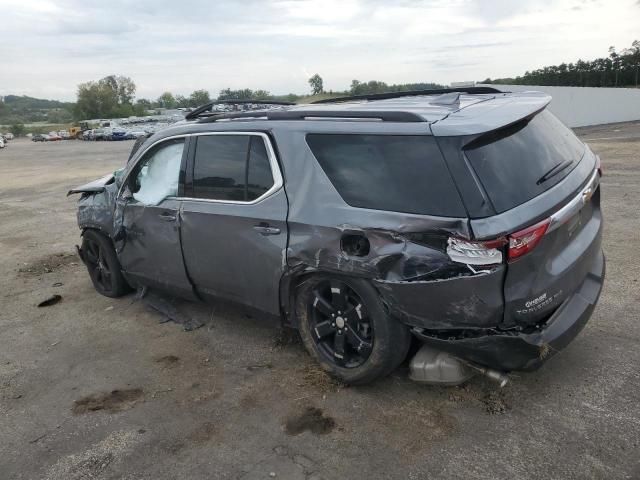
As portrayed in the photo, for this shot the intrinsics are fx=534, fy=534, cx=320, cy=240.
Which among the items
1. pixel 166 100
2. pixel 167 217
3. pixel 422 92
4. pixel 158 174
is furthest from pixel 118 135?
pixel 166 100

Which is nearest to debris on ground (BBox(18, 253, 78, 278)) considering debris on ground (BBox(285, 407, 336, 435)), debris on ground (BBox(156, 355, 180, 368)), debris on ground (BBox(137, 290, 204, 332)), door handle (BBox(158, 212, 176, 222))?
debris on ground (BBox(137, 290, 204, 332))

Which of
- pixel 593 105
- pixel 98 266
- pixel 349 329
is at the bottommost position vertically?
pixel 593 105

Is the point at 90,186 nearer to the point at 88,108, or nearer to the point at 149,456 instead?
the point at 149,456

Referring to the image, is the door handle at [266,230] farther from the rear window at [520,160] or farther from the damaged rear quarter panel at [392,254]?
the rear window at [520,160]

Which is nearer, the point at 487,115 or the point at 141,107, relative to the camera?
the point at 487,115

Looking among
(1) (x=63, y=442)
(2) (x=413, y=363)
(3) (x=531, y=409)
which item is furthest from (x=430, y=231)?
(1) (x=63, y=442)

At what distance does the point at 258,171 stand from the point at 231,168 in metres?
0.28

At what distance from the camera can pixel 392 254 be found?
2955 millimetres

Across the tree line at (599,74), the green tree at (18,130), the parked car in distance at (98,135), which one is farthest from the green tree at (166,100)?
the tree line at (599,74)

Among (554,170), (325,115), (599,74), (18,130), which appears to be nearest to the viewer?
(554,170)

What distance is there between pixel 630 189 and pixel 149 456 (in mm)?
8626

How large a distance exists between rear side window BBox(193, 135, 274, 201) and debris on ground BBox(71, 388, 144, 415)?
1.49 metres

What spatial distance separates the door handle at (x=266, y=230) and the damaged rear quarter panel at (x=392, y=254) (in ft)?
0.43

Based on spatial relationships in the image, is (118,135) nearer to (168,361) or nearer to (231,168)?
(168,361)
